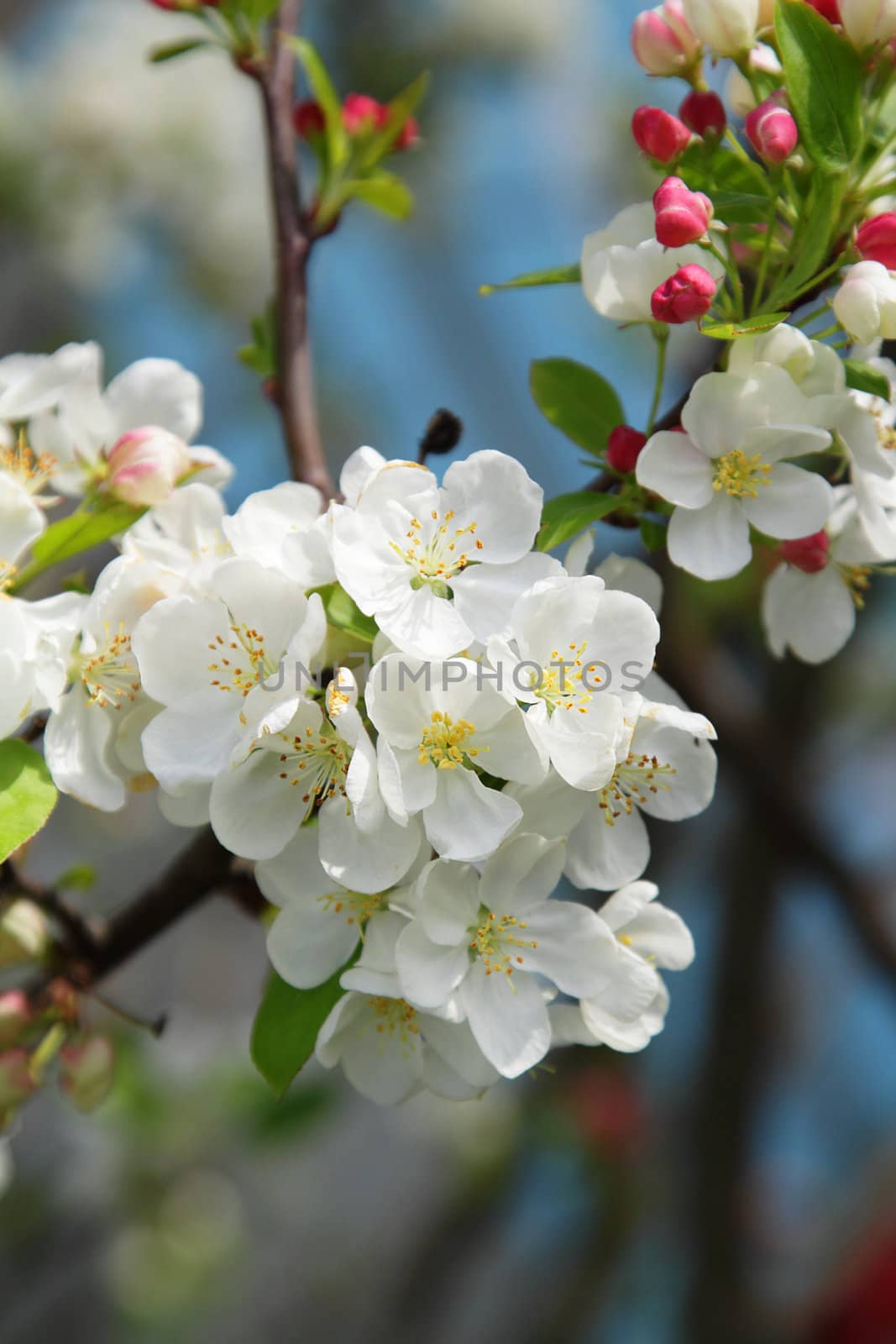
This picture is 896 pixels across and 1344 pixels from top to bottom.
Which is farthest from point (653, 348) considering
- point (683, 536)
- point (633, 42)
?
point (683, 536)

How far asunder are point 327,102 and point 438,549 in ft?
2.18

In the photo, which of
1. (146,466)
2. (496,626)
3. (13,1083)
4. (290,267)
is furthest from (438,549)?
(13,1083)

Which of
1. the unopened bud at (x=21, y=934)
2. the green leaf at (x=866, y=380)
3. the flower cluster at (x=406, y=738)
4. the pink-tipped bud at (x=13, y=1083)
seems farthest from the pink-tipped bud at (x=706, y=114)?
the pink-tipped bud at (x=13, y=1083)

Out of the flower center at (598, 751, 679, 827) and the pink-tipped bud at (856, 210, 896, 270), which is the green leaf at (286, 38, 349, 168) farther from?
the flower center at (598, 751, 679, 827)

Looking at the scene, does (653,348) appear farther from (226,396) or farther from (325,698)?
(325,698)

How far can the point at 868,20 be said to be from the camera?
2.80 feet

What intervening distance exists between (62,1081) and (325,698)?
1.91ft

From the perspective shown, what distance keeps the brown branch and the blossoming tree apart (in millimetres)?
211

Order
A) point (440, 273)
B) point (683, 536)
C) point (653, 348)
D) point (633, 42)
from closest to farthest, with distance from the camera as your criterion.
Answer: point (683, 536), point (633, 42), point (653, 348), point (440, 273)

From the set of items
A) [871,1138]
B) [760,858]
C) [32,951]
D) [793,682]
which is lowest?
[871,1138]

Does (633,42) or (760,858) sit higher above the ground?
(633,42)

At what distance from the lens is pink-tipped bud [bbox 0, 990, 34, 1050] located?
1091mm

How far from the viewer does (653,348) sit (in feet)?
11.1

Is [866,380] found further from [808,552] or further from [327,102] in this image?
[327,102]
